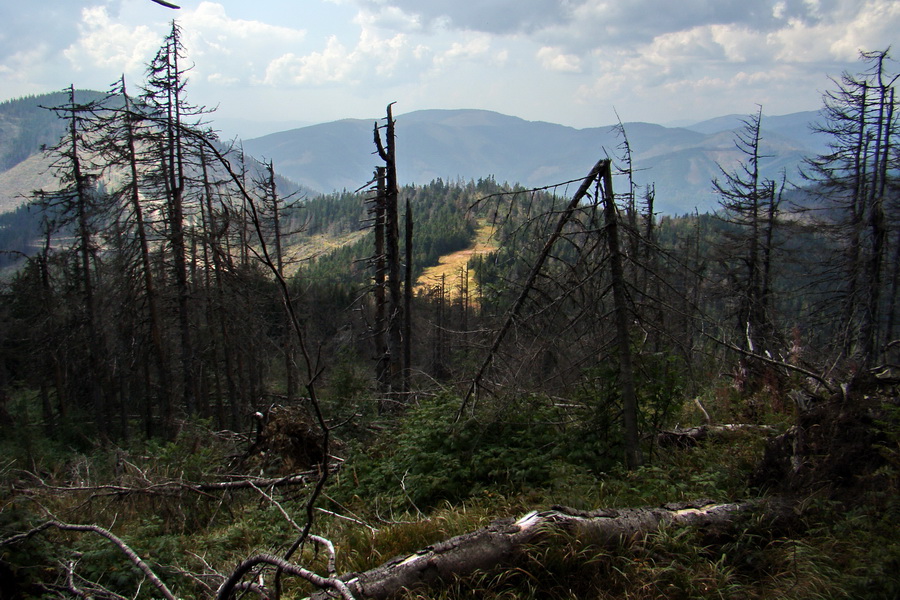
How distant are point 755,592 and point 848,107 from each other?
22.5m

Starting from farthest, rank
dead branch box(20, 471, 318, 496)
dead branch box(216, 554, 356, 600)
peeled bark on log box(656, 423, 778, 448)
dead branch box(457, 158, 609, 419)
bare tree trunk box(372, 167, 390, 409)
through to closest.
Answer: bare tree trunk box(372, 167, 390, 409) → peeled bark on log box(656, 423, 778, 448) → dead branch box(20, 471, 318, 496) → dead branch box(457, 158, 609, 419) → dead branch box(216, 554, 356, 600)

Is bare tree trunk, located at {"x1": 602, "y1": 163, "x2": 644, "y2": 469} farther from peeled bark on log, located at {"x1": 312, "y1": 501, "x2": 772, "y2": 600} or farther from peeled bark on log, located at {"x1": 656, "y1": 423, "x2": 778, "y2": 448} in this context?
peeled bark on log, located at {"x1": 656, "y1": 423, "x2": 778, "y2": 448}

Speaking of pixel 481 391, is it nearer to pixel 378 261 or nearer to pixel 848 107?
pixel 378 261

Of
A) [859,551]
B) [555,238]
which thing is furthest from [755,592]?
[555,238]

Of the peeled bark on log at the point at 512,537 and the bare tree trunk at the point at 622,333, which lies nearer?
the peeled bark on log at the point at 512,537

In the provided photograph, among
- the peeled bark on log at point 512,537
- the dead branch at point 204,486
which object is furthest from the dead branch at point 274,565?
the dead branch at point 204,486

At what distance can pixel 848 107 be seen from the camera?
60.5ft

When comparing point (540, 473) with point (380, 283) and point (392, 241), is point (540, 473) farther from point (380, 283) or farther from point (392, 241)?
point (380, 283)

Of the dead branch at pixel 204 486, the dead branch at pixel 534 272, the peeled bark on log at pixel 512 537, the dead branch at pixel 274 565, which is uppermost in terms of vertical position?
the dead branch at pixel 534 272

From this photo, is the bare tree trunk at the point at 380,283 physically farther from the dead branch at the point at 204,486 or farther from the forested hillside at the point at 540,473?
the dead branch at the point at 204,486

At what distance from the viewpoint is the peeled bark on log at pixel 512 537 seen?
9.89 feet

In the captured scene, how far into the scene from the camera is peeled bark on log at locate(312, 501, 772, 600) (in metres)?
3.02

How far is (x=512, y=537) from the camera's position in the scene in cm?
329

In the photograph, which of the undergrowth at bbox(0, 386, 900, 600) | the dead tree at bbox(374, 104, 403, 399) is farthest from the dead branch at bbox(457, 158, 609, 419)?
the dead tree at bbox(374, 104, 403, 399)
